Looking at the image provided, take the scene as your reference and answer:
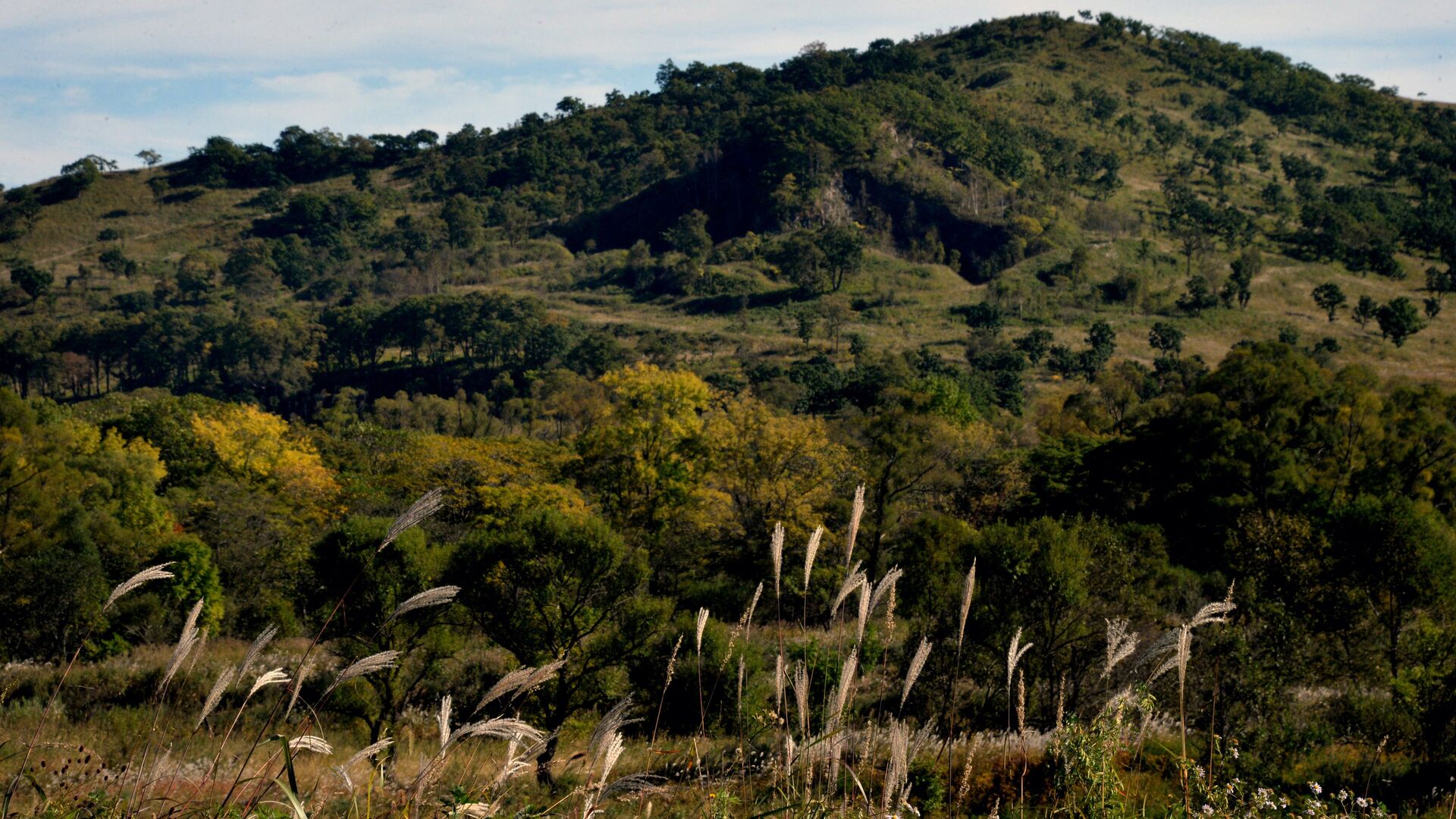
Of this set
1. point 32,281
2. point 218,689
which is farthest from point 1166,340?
point 32,281

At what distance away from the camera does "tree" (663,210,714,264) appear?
4483 inches

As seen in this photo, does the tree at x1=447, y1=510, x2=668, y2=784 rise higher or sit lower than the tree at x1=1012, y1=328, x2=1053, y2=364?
higher

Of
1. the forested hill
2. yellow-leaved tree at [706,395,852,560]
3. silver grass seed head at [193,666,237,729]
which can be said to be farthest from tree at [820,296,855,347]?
silver grass seed head at [193,666,237,729]

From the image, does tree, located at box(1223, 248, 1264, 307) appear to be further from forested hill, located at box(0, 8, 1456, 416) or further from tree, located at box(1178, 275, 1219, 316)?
tree, located at box(1178, 275, 1219, 316)

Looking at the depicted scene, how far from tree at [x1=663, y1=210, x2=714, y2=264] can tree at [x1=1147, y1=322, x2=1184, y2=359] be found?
168 ft

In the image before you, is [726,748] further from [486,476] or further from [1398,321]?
[1398,321]

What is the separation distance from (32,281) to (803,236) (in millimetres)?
84707

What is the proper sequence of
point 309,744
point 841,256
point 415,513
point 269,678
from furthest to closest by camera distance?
point 841,256
point 269,678
point 309,744
point 415,513

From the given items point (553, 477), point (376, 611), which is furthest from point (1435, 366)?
point (376, 611)

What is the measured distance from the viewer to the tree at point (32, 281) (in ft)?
351

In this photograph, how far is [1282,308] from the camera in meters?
86.4

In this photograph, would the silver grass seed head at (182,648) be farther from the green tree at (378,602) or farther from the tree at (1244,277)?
the tree at (1244,277)

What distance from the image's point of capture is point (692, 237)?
117m

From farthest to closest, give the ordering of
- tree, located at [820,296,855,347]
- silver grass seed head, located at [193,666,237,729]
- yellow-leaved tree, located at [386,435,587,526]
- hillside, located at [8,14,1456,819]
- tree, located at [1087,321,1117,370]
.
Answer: tree, located at [820,296,855,347]
tree, located at [1087,321,1117,370]
yellow-leaved tree, located at [386,435,587,526]
hillside, located at [8,14,1456,819]
silver grass seed head, located at [193,666,237,729]
